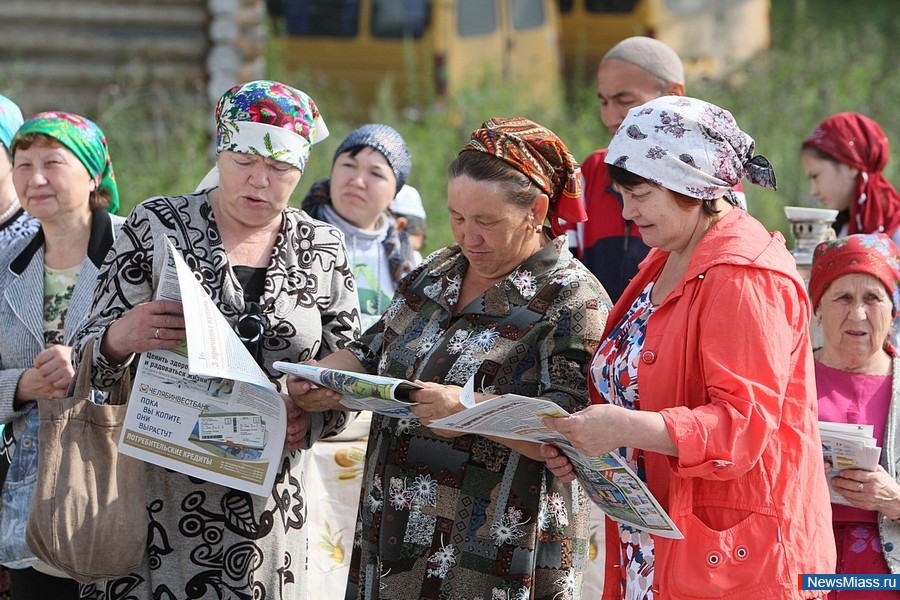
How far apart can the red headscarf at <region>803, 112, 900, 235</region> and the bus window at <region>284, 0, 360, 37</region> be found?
8.19 m

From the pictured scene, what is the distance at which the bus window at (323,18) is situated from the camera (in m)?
12.7

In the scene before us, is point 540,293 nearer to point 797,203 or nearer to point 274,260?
point 274,260

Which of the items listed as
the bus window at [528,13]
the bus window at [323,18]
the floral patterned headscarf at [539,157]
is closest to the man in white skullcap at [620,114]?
the floral patterned headscarf at [539,157]

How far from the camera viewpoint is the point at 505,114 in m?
11.4

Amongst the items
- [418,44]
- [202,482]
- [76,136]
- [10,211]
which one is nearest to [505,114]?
[418,44]

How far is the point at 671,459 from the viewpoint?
8.79 feet

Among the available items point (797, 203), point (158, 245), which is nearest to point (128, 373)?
point (158, 245)

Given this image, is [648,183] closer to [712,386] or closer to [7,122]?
[712,386]

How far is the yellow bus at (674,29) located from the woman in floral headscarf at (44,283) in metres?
10.7

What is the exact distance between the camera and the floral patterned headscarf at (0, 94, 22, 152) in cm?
436

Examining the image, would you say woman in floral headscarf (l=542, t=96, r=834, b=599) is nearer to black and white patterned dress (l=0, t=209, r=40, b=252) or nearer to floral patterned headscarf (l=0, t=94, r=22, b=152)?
black and white patterned dress (l=0, t=209, r=40, b=252)

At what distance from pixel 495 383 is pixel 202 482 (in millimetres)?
1001

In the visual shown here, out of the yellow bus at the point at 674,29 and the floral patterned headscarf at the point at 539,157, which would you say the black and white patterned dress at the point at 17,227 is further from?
the yellow bus at the point at 674,29

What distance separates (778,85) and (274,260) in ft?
34.2
